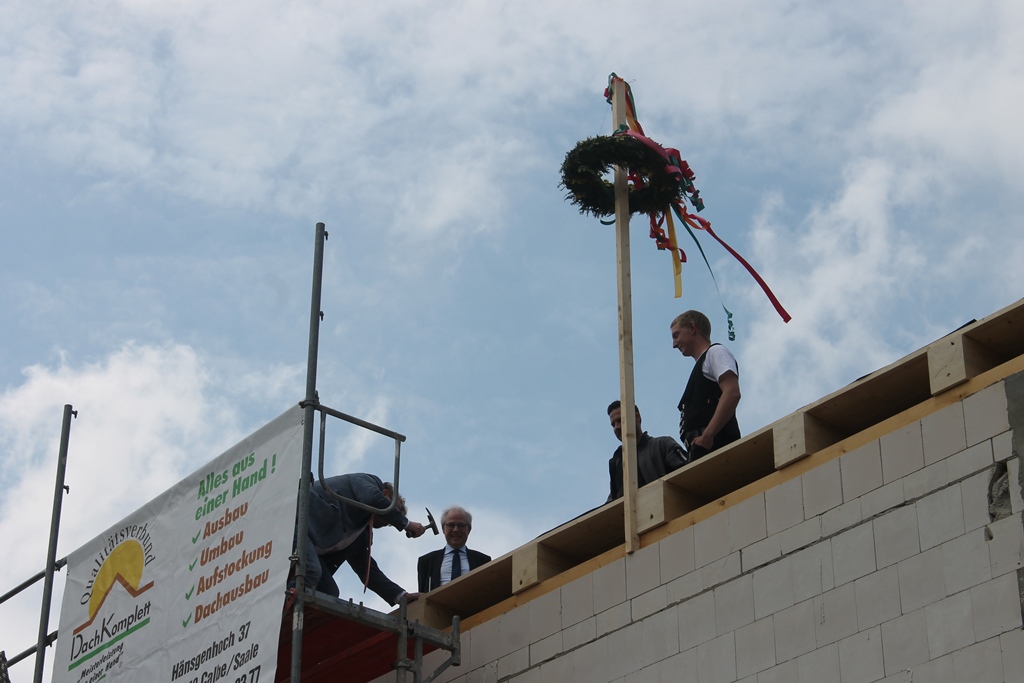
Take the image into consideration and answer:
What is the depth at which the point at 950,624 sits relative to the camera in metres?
8.09

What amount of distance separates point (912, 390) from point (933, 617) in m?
1.63

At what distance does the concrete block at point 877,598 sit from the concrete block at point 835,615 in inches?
1.6

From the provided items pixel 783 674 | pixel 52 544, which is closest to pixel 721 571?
pixel 783 674

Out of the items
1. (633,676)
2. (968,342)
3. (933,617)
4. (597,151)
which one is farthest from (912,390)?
(597,151)

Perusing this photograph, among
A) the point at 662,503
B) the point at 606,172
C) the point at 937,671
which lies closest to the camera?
the point at 937,671

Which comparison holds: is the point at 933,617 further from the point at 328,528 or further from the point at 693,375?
the point at 328,528

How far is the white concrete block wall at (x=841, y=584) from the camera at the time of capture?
8.09m

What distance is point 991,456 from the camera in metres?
8.38

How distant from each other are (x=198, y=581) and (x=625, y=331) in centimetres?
326

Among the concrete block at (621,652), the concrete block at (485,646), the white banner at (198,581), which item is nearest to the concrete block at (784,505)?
the concrete block at (621,652)

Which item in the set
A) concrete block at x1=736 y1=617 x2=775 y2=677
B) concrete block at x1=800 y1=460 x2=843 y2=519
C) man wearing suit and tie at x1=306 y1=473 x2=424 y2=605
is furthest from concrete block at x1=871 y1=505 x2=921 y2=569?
man wearing suit and tie at x1=306 y1=473 x2=424 y2=605

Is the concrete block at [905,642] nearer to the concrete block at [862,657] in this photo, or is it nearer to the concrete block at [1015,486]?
the concrete block at [862,657]

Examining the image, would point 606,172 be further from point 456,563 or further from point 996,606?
point 996,606

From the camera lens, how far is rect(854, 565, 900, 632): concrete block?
8406mm
